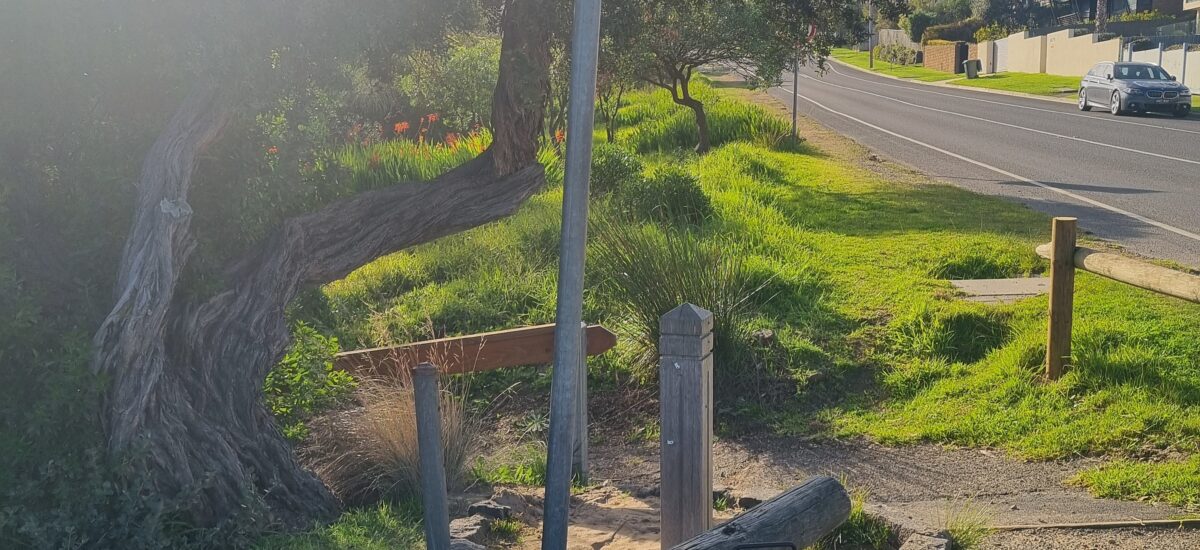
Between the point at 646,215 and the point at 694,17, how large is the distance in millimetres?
5733

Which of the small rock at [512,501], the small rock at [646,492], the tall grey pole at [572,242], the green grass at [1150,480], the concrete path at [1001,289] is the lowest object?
the small rock at [646,492]

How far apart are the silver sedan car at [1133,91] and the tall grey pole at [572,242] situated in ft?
84.0

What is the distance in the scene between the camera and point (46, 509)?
3803 millimetres

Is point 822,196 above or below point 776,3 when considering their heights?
below

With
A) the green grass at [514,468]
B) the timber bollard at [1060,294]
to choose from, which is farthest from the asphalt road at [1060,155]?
the green grass at [514,468]

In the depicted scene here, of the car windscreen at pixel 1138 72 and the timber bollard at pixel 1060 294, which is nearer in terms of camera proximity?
the timber bollard at pixel 1060 294

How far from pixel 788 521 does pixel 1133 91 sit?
25.4 metres

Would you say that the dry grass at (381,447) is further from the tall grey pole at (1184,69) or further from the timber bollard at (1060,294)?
the tall grey pole at (1184,69)

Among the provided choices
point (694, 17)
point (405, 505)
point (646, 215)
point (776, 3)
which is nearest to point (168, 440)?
point (405, 505)

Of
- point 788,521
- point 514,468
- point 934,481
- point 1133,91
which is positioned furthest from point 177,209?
point 1133,91

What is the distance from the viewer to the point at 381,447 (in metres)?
5.39

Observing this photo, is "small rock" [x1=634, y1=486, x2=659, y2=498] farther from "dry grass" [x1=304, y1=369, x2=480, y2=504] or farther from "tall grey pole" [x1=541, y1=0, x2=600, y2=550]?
"tall grey pole" [x1=541, y1=0, x2=600, y2=550]

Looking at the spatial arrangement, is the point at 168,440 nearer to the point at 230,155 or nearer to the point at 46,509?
the point at 46,509

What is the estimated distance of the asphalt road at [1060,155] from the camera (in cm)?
1133
